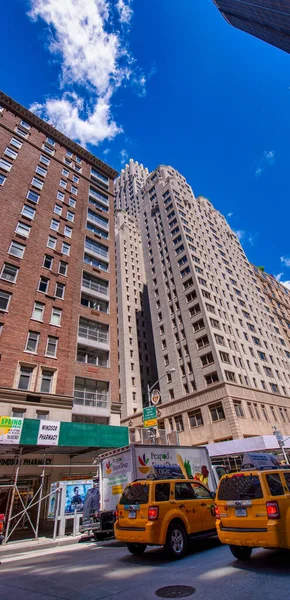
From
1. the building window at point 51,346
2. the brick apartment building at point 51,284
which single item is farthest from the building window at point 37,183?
the building window at point 51,346

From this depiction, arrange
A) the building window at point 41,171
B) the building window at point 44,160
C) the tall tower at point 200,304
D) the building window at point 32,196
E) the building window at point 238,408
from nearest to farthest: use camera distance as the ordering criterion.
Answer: the building window at point 32,196 → the building window at point 41,171 → the building window at point 44,160 → the building window at point 238,408 → the tall tower at point 200,304

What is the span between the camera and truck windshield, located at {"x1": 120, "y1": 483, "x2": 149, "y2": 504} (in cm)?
786

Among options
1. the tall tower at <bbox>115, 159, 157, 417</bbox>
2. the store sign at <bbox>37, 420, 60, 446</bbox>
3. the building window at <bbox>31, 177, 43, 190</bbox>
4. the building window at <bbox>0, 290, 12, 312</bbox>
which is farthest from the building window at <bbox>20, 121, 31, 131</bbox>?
the tall tower at <bbox>115, 159, 157, 417</bbox>

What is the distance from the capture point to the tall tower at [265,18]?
79.0 feet

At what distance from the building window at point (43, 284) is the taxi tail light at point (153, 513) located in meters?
21.2

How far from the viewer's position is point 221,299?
2060 inches

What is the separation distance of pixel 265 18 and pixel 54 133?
27.1m

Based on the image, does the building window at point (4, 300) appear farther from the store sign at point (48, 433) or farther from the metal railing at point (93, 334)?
the store sign at point (48, 433)

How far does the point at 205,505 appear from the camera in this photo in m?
8.94

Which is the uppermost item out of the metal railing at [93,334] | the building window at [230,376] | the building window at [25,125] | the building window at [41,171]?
the building window at [25,125]

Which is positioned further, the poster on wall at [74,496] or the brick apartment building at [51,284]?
the brick apartment building at [51,284]

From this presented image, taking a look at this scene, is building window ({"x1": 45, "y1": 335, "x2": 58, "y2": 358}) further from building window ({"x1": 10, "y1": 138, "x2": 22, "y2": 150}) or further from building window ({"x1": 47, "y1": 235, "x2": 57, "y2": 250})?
building window ({"x1": 10, "y1": 138, "x2": 22, "y2": 150})

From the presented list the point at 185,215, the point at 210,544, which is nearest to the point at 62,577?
the point at 210,544

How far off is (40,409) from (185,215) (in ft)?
170
